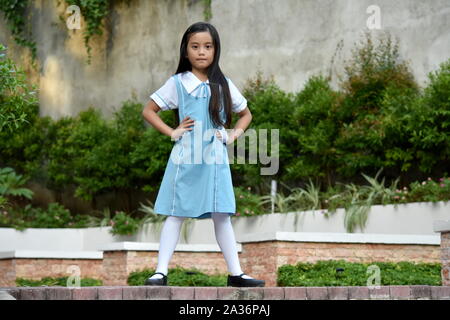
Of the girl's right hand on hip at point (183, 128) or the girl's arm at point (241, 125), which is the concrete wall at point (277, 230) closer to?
the girl's arm at point (241, 125)

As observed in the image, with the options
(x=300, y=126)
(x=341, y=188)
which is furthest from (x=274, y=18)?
(x=341, y=188)

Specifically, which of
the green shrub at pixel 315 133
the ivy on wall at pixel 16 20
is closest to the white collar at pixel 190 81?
the green shrub at pixel 315 133

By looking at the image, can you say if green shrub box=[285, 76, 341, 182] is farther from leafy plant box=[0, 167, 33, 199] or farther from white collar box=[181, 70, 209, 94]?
white collar box=[181, 70, 209, 94]

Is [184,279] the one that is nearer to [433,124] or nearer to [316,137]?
[316,137]

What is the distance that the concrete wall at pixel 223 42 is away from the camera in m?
12.2

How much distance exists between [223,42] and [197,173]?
9.82 metres

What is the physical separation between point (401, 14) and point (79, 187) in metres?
6.68

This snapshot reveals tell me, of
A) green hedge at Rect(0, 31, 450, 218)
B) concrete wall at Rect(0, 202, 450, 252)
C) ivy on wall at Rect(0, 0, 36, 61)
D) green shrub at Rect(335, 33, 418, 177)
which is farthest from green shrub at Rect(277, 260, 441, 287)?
ivy on wall at Rect(0, 0, 36, 61)

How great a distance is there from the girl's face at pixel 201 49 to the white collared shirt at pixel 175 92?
0.31 ft

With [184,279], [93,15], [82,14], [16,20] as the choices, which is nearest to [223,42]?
[93,15]

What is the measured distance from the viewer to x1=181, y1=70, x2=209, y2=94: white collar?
5.18 m
